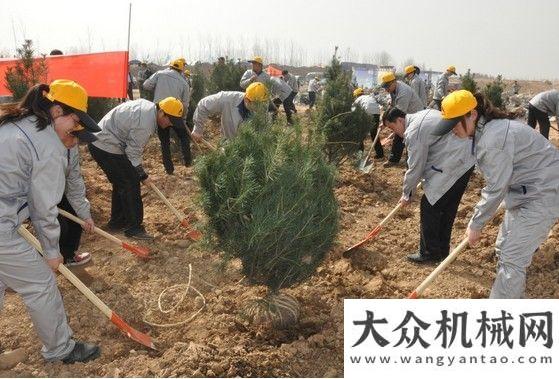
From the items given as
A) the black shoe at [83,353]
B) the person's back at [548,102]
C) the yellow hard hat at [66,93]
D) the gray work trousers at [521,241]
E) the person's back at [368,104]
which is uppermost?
the person's back at [548,102]

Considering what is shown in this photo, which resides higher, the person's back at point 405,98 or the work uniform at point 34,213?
the person's back at point 405,98

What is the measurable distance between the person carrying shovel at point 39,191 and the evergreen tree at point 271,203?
0.89m

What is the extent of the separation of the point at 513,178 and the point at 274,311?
6.35 ft

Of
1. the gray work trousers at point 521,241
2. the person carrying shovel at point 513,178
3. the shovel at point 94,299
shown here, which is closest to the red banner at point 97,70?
the shovel at point 94,299

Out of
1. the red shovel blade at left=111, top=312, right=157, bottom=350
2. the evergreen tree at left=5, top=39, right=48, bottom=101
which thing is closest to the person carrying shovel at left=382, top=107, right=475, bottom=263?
the red shovel blade at left=111, top=312, right=157, bottom=350

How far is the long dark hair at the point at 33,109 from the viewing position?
109 inches

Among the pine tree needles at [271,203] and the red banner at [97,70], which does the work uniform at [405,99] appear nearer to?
the red banner at [97,70]

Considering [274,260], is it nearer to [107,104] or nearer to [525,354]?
[525,354]

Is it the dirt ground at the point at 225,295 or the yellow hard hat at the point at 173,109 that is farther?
the yellow hard hat at the point at 173,109

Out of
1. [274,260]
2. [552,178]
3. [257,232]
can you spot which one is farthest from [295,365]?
[552,178]

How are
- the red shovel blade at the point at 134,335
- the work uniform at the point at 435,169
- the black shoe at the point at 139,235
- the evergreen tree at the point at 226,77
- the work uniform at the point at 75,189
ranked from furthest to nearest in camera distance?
the evergreen tree at the point at 226,77
the black shoe at the point at 139,235
the work uniform at the point at 435,169
the work uniform at the point at 75,189
the red shovel blade at the point at 134,335

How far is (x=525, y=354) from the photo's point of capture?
87.6 inches

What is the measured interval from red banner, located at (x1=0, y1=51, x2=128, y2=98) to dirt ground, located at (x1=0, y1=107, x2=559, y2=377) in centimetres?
260

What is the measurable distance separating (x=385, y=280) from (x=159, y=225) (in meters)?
2.74
